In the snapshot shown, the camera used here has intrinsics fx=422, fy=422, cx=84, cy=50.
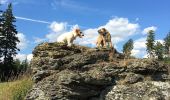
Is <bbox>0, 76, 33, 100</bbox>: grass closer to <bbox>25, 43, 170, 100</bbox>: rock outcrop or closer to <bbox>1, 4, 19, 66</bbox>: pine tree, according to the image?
<bbox>25, 43, 170, 100</bbox>: rock outcrop

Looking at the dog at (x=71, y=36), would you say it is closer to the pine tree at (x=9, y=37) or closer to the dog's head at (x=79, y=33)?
the dog's head at (x=79, y=33)

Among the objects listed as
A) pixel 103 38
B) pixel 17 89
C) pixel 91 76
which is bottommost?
pixel 17 89

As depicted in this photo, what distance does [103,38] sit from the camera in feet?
44.7

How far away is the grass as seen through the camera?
45.4ft

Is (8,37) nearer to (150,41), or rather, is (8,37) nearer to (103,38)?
(150,41)

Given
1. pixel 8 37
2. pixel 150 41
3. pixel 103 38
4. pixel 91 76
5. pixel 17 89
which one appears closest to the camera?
pixel 91 76

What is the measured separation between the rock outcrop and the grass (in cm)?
146

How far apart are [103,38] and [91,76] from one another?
2055mm

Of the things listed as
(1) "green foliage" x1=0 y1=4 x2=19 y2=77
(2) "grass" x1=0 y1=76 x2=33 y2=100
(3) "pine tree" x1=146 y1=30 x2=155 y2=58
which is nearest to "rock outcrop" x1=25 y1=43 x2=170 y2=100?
(2) "grass" x1=0 y1=76 x2=33 y2=100

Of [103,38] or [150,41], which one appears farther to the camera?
[150,41]

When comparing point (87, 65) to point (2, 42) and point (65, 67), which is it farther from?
point (2, 42)

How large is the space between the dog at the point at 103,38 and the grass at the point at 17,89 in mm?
2620

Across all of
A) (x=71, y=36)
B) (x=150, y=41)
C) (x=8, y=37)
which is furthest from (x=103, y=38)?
(x=150, y=41)

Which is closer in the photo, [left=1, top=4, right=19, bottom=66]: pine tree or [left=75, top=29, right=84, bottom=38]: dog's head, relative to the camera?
[left=75, top=29, right=84, bottom=38]: dog's head
